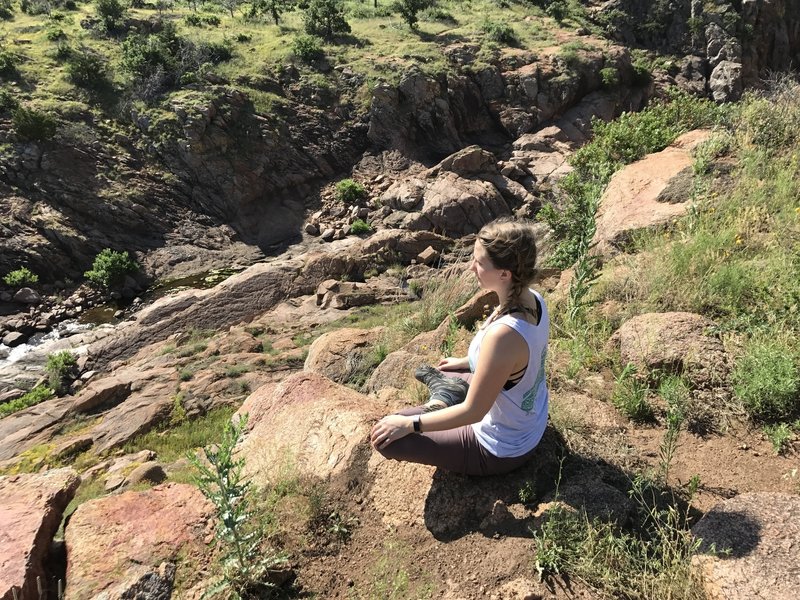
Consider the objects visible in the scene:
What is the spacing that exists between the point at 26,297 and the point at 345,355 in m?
12.7

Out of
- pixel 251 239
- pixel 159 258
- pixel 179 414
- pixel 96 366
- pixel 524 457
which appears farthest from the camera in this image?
pixel 251 239

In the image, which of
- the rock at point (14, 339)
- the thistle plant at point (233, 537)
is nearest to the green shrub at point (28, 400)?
the rock at point (14, 339)

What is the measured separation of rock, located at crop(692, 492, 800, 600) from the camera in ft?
A: 5.67

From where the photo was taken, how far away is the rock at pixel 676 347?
312 cm

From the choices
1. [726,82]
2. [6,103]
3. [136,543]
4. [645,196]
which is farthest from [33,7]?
[726,82]

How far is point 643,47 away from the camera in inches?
1121

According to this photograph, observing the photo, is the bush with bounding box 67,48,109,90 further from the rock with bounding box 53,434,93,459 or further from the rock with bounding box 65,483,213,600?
the rock with bounding box 65,483,213,600

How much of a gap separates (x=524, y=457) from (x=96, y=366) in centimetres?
1020

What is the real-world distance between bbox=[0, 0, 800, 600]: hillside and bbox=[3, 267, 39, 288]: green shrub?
10 centimetres

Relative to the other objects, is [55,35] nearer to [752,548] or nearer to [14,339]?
[14,339]

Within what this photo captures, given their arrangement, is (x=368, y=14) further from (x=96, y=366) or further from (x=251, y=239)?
(x=96, y=366)

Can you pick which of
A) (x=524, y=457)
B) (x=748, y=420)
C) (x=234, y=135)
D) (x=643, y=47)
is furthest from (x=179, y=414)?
(x=643, y=47)

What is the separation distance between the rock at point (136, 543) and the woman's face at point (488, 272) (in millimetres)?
1976

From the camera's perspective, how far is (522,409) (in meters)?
2.32
